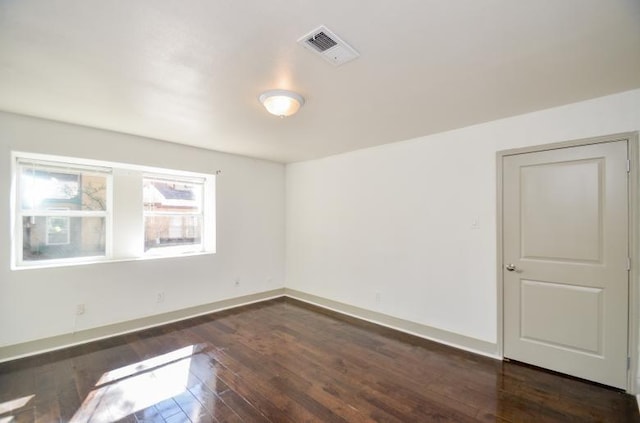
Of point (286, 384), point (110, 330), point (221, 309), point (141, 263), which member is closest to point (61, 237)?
point (141, 263)

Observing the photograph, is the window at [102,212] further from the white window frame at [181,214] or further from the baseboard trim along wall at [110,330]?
the baseboard trim along wall at [110,330]

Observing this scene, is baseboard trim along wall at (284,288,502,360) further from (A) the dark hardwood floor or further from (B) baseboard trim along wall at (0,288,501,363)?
(A) the dark hardwood floor

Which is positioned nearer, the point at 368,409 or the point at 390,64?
the point at 390,64

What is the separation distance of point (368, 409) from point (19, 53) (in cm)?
340

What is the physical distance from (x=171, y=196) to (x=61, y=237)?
4.42ft

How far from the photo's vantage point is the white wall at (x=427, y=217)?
2.83 m

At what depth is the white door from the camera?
7.95ft

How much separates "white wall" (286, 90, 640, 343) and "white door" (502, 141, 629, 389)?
17 centimetres

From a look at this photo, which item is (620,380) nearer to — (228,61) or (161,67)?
(228,61)

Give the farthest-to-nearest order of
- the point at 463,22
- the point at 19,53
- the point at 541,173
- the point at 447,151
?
the point at 447,151 → the point at 541,173 → the point at 19,53 → the point at 463,22

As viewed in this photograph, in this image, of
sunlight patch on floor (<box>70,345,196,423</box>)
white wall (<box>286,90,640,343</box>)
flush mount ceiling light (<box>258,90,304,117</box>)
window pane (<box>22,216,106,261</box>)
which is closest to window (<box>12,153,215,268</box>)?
window pane (<box>22,216,106,261</box>)

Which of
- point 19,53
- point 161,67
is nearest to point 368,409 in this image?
point 161,67

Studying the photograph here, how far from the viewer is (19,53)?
185cm

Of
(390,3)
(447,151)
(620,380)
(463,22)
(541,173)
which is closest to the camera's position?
(390,3)
